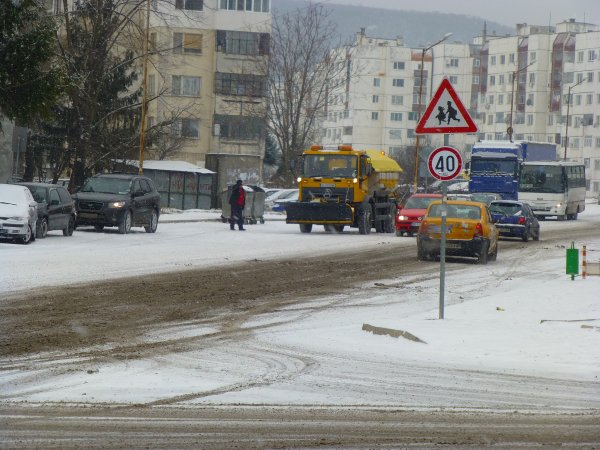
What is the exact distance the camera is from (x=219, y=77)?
297 ft

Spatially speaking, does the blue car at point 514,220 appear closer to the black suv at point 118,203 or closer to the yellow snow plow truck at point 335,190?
the yellow snow plow truck at point 335,190

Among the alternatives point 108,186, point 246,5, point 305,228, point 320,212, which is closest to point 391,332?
point 108,186

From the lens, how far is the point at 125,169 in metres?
58.4

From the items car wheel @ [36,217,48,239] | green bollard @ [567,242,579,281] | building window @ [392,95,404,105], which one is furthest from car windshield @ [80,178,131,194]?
building window @ [392,95,404,105]

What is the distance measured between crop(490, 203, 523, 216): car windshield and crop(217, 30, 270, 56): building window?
160ft

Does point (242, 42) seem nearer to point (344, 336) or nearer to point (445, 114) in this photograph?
point (445, 114)

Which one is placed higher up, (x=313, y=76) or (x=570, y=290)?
(x=313, y=76)

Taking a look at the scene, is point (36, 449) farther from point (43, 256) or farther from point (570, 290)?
point (43, 256)

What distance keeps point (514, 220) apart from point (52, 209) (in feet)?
51.1

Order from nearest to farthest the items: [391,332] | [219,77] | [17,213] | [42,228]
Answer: [391,332]
[17,213]
[42,228]
[219,77]

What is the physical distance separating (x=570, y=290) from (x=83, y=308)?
29.2 ft

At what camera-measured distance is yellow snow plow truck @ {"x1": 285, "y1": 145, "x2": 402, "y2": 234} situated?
1647 inches

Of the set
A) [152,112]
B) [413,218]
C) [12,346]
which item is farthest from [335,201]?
[152,112]

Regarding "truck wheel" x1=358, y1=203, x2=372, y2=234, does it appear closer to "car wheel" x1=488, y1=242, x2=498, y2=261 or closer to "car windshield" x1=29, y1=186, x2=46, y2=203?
"car wheel" x1=488, y1=242, x2=498, y2=261
